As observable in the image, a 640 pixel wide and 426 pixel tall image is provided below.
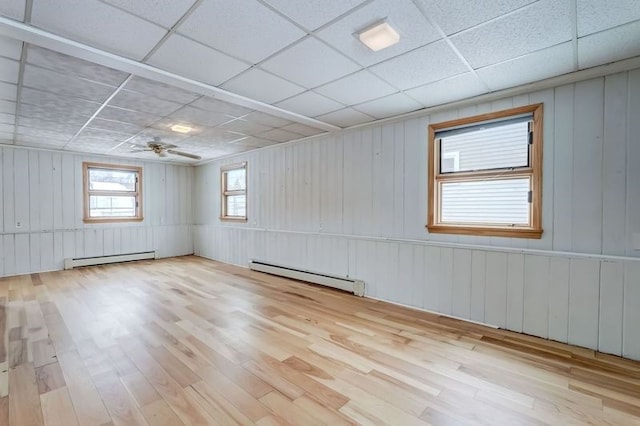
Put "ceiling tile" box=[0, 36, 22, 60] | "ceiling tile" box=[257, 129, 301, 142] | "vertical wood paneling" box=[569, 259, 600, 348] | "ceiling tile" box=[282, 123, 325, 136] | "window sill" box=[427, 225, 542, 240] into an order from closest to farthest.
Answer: "ceiling tile" box=[0, 36, 22, 60] → "vertical wood paneling" box=[569, 259, 600, 348] → "window sill" box=[427, 225, 542, 240] → "ceiling tile" box=[282, 123, 325, 136] → "ceiling tile" box=[257, 129, 301, 142]

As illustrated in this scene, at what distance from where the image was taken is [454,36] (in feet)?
7.20

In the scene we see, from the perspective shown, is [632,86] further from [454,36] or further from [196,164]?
[196,164]

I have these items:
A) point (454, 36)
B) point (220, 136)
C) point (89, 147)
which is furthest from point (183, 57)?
point (89, 147)

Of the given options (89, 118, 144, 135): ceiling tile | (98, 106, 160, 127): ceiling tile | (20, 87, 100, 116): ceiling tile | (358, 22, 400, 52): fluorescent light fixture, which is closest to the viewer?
(358, 22, 400, 52): fluorescent light fixture

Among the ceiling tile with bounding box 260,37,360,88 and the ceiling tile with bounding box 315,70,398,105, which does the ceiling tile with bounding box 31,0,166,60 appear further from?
the ceiling tile with bounding box 315,70,398,105

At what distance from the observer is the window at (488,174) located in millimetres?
3113

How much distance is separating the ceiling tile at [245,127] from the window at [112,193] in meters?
4.06

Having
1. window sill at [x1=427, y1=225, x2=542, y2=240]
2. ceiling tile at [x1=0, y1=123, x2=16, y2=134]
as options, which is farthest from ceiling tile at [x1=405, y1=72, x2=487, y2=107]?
ceiling tile at [x1=0, y1=123, x2=16, y2=134]

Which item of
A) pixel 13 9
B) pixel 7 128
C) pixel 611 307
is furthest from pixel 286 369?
pixel 7 128

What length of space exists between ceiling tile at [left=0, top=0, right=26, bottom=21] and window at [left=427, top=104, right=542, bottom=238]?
12.5ft

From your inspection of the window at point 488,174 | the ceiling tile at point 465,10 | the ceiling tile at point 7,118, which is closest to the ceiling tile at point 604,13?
the ceiling tile at point 465,10

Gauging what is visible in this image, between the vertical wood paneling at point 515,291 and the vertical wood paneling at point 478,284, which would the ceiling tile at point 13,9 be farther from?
the vertical wood paneling at point 515,291

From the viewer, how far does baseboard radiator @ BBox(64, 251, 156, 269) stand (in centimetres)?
628

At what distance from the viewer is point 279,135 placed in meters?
5.09
